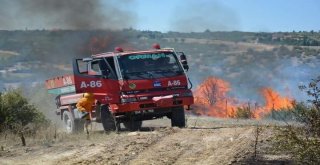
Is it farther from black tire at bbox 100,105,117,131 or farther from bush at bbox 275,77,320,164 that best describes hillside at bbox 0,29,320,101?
bush at bbox 275,77,320,164

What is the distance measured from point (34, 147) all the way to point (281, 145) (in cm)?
729

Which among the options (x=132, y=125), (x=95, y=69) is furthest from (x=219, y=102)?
(x=95, y=69)

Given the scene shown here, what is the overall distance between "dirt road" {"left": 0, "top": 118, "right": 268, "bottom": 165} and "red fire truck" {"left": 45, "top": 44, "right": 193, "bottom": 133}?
114 centimetres

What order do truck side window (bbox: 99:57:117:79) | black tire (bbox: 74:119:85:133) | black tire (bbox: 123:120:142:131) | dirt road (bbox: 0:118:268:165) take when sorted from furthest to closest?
black tire (bbox: 74:119:85:133), black tire (bbox: 123:120:142:131), truck side window (bbox: 99:57:117:79), dirt road (bbox: 0:118:268:165)

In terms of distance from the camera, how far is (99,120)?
15.0m

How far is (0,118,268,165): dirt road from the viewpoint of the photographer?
9539 mm

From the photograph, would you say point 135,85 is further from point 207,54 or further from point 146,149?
point 207,54

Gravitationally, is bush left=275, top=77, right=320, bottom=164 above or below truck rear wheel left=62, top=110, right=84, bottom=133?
above

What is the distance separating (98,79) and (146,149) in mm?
4508

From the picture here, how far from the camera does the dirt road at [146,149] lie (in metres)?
9.54

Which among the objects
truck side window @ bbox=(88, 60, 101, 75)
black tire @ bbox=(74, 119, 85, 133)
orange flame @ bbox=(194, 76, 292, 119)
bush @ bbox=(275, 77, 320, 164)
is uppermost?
truck side window @ bbox=(88, 60, 101, 75)

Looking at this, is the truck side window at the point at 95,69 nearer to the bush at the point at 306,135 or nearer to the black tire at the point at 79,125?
the black tire at the point at 79,125

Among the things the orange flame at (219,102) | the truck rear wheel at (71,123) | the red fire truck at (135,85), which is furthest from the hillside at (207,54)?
the red fire truck at (135,85)

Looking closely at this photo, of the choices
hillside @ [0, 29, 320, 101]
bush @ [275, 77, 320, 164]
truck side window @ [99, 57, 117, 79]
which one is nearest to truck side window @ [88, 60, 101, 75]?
truck side window @ [99, 57, 117, 79]
